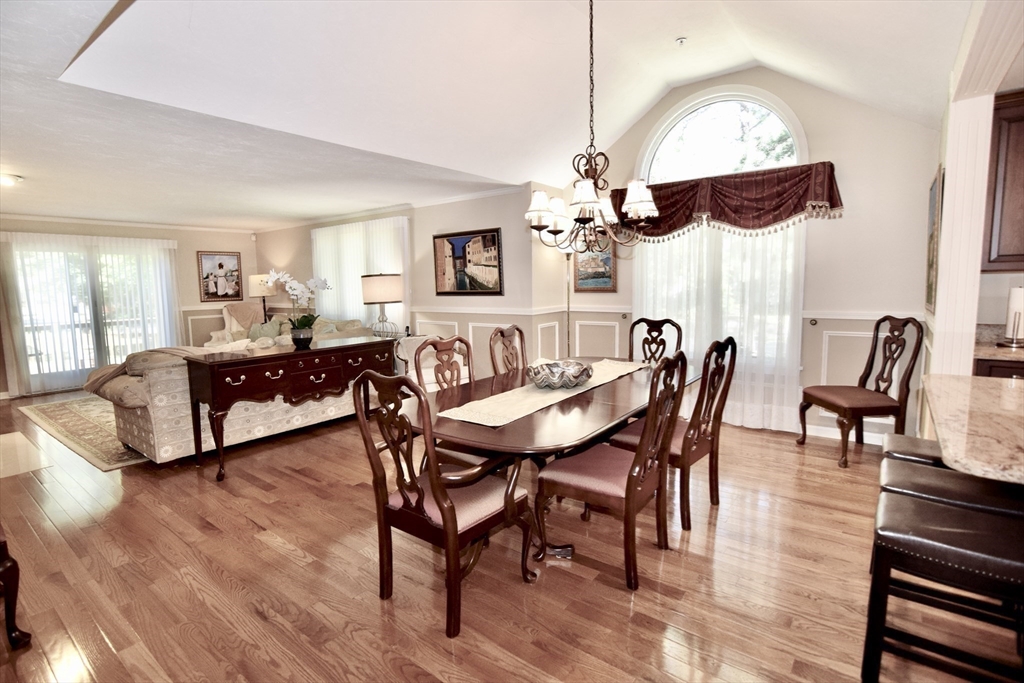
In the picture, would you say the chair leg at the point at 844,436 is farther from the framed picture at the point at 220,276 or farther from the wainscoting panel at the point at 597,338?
the framed picture at the point at 220,276

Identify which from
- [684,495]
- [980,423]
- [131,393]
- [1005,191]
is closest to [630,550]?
[684,495]

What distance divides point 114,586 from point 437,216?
4428mm

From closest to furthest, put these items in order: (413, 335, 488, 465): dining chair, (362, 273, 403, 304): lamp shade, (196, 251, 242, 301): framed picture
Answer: (413, 335, 488, 465): dining chair < (362, 273, 403, 304): lamp shade < (196, 251, 242, 301): framed picture

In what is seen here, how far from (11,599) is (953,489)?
3320mm

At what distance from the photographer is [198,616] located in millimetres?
2025

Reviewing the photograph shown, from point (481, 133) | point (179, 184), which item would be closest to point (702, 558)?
point (481, 133)

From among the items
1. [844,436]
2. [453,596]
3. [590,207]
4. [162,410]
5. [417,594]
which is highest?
[590,207]

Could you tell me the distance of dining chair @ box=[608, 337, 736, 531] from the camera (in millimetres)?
2525

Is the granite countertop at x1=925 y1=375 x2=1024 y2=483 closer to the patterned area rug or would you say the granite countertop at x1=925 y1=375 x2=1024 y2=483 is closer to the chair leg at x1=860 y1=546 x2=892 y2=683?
the chair leg at x1=860 y1=546 x2=892 y2=683

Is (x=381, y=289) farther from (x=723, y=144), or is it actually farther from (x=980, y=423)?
(x=980, y=423)

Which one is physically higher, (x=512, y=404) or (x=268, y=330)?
(x=268, y=330)

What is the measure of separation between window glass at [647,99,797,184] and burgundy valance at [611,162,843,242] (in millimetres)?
315

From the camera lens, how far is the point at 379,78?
→ 303 cm

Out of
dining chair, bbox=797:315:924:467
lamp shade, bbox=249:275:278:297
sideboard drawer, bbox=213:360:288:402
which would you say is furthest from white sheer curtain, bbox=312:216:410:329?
dining chair, bbox=797:315:924:467
